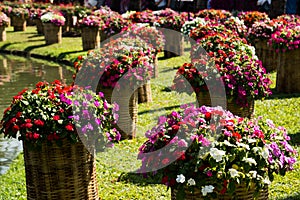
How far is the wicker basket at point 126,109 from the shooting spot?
26.1 feet

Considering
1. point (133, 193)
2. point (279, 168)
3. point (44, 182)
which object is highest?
point (279, 168)

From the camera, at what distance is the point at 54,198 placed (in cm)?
511

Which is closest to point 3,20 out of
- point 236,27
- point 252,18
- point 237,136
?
point 252,18

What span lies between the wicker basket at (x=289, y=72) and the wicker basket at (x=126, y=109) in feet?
12.3

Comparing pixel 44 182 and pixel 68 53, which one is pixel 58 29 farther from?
pixel 44 182

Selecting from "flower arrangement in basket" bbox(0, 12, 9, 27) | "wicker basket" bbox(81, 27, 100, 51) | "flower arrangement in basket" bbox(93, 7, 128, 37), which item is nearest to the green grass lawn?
"flower arrangement in basket" bbox(93, 7, 128, 37)

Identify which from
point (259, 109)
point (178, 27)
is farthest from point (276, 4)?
point (259, 109)

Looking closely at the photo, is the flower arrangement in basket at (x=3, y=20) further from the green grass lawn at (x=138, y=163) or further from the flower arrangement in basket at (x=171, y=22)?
the green grass lawn at (x=138, y=163)

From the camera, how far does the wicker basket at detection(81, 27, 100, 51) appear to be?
1777cm

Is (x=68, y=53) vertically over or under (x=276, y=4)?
under

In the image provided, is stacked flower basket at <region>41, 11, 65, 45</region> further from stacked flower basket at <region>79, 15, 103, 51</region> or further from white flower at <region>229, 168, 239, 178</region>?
white flower at <region>229, 168, 239, 178</region>

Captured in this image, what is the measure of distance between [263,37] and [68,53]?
7243 millimetres

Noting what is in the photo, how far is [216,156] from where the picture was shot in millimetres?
4090

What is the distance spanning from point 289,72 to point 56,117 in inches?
266
